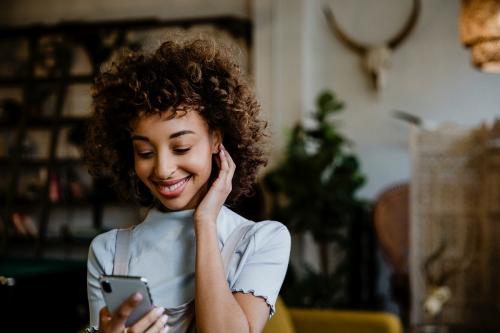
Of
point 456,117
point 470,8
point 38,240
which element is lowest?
point 38,240

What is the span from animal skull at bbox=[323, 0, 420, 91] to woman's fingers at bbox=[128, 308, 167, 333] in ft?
14.9

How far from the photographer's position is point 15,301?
3719mm

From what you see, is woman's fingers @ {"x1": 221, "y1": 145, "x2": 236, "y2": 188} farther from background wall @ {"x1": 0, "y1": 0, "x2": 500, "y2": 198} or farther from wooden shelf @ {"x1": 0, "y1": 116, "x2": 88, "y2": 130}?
wooden shelf @ {"x1": 0, "y1": 116, "x2": 88, "y2": 130}

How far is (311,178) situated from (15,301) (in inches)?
82.9

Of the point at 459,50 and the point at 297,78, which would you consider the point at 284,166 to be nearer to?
the point at 297,78

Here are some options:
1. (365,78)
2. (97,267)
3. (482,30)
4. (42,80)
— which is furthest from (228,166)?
(42,80)

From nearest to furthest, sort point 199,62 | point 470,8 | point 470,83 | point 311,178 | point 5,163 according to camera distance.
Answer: point 199,62 < point 470,8 < point 311,178 < point 470,83 < point 5,163

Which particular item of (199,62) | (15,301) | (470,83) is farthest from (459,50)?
(199,62)

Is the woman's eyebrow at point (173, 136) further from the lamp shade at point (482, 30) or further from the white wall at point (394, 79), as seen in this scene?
the white wall at point (394, 79)

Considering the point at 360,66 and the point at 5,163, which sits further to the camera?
the point at 5,163

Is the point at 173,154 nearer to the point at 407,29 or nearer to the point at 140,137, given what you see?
the point at 140,137

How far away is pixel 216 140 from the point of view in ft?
3.40

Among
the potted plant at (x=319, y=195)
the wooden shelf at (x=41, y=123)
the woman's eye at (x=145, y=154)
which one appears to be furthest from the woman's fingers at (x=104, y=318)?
the wooden shelf at (x=41, y=123)

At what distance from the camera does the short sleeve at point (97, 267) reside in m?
1.02
